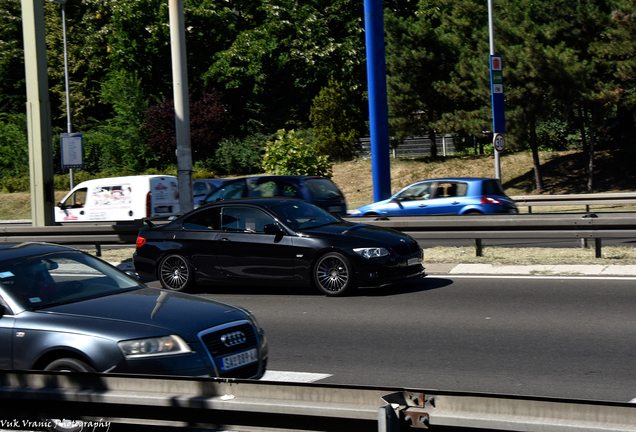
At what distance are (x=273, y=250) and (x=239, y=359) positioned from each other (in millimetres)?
5321

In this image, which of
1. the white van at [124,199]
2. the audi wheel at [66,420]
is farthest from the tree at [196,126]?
the audi wheel at [66,420]

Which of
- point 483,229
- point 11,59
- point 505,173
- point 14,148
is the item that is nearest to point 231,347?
point 483,229

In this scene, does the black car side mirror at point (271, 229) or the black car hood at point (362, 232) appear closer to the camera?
the black car hood at point (362, 232)

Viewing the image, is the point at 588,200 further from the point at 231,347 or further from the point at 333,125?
the point at 231,347

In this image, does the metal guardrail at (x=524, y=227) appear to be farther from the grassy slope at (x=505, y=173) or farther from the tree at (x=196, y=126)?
the tree at (x=196, y=126)

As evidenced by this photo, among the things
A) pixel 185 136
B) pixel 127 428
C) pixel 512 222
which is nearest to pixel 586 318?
pixel 512 222

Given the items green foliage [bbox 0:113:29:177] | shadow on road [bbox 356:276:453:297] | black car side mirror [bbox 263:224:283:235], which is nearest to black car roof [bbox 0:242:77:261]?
black car side mirror [bbox 263:224:283:235]

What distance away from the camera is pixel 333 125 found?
40.1 metres

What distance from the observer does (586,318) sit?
335 inches

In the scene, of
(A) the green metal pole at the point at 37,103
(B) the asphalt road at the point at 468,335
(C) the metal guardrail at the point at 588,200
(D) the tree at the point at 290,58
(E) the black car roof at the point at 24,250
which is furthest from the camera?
(D) the tree at the point at 290,58

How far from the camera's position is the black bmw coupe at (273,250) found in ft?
34.3

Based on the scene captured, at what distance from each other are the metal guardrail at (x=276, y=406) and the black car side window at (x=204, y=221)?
750 centimetres

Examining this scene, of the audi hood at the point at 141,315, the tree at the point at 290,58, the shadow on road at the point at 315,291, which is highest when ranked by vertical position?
the tree at the point at 290,58

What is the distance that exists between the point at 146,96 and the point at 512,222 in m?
37.8
